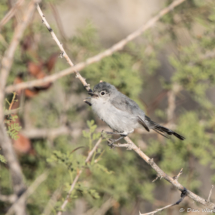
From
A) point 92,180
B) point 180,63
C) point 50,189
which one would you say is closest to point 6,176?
point 50,189

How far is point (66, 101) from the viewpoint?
4.13 metres

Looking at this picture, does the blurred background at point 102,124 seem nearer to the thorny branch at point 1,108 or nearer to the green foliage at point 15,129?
the green foliage at point 15,129

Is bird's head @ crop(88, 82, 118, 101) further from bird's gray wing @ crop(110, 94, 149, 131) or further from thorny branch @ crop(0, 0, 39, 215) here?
thorny branch @ crop(0, 0, 39, 215)

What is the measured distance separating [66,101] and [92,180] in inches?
51.1

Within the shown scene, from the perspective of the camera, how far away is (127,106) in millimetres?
3459

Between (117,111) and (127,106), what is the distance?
0.55ft

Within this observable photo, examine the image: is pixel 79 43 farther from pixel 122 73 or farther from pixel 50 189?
pixel 50 189

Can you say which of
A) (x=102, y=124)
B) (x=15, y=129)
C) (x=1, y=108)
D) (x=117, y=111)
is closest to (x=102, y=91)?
(x=117, y=111)

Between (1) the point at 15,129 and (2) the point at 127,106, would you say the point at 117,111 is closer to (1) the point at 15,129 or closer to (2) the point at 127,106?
(2) the point at 127,106

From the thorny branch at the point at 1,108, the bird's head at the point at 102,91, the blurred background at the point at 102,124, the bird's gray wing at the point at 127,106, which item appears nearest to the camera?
the thorny branch at the point at 1,108

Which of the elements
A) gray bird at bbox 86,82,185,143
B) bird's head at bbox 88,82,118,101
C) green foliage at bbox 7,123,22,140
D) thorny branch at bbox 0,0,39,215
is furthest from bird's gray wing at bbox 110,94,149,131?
thorny branch at bbox 0,0,39,215

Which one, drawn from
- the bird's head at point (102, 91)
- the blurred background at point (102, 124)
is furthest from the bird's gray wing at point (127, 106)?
the blurred background at point (102, 124)

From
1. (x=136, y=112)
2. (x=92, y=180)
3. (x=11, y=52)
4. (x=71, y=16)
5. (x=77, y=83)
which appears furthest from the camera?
(x=71, y=16)

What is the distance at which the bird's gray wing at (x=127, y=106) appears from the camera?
341cm
